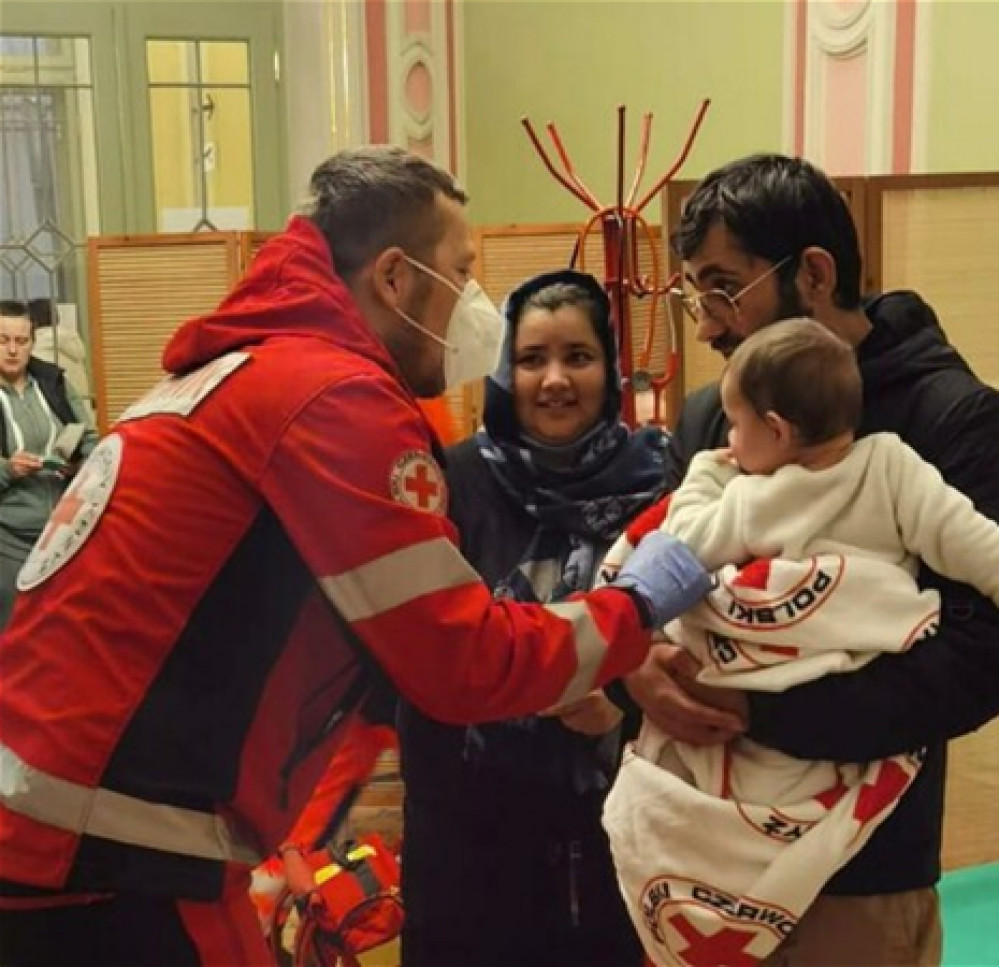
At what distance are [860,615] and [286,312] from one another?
0.51 metres

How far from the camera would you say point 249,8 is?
10.6 ft

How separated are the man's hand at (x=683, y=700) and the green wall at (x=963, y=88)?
200 cm

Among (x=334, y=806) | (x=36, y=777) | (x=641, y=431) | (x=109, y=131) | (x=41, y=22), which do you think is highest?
(x=41, y=22)

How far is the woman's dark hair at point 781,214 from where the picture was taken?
1.19 metres

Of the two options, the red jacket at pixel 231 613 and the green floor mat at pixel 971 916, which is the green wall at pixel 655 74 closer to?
the green floor mat at pixel 971 916

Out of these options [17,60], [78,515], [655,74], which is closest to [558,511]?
[78,515]

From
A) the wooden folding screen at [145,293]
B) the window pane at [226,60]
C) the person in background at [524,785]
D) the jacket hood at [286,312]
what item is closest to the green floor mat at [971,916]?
the person in background at [524,785]

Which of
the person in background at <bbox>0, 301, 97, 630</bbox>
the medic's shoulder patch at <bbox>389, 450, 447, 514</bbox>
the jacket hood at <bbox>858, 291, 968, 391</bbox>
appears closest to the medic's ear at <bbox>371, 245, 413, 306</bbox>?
the medic's shoulder patch at <bbox>389, 450, 447, 514</bbox>

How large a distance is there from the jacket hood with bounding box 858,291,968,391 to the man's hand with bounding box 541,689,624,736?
40 cm

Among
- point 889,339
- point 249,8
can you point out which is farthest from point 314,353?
point 249,8

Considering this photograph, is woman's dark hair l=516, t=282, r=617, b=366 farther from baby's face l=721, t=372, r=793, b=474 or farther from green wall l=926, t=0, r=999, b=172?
green wall l=926, t=0, r=999, b=172

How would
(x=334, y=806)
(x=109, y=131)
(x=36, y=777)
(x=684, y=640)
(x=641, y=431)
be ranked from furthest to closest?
1. (x=109, y=131)
2. (x=641, y=431)
3. (x=334, y=806)
4. (x=684, y=640)
5. (x=36, y=777)

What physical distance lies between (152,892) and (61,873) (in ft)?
0.23

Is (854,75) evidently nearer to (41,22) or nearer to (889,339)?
(41,22)
